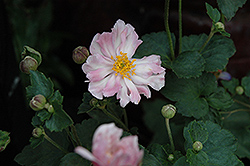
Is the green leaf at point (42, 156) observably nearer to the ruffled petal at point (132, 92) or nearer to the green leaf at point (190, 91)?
the ruffled petal at point (132, 92)

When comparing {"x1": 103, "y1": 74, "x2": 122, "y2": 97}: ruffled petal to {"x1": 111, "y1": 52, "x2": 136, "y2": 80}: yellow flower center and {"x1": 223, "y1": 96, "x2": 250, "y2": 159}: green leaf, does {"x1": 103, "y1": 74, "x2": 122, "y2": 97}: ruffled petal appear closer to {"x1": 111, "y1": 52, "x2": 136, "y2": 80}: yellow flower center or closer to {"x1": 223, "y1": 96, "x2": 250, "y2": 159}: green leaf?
{"x1": 111, "y1": 52, "x2": 136, "y2": 80}: yellow flower center

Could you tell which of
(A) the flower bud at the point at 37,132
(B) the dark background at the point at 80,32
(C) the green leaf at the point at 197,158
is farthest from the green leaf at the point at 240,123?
(A) the flower bud at the point at 37,132

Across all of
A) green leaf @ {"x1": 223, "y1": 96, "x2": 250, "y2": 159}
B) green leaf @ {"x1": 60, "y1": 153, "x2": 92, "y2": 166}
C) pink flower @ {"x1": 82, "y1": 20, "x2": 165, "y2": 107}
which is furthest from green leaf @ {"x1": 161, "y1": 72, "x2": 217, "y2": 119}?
green leaf @ {"x1": 60, "y1": 153, "x2": 92, "y2": 166}

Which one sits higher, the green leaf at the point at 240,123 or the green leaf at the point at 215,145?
the green leaf at the point at 215,145

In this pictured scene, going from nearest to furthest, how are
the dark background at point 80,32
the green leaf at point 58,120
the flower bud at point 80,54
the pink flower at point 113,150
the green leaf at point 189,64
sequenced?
the pink flower at point 113,150, the green leaf at point 58,120, the flower bud at point 80,54, the green leaf at point 189,64, the dark background at point 80,32

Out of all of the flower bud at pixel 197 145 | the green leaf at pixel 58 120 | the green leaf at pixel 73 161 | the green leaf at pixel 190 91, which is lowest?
the flower bud at pixel 197 145

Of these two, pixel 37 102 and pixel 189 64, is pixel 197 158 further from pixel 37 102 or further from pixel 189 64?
pixel 37 102

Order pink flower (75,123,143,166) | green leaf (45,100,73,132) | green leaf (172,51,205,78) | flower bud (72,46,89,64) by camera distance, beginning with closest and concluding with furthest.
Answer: pink flower (75,123,143,166) < green leaf (45,100,73,132) < flower bud (72,46,89,64) < green leaf (172,51,205,78)
